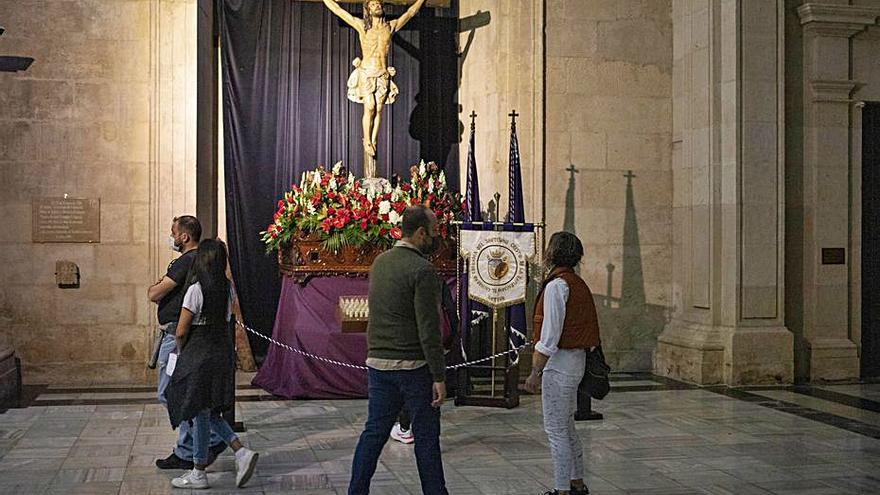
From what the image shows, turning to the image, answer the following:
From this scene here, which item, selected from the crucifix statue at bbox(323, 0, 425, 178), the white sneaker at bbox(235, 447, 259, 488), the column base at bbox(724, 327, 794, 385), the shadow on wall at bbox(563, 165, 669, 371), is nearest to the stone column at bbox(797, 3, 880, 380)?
the column base at bbox(724, 327, 794, 385)

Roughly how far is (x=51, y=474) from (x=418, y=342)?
2.89 metres

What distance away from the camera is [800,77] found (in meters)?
10.8

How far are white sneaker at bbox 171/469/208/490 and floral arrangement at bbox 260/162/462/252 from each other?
3.66m

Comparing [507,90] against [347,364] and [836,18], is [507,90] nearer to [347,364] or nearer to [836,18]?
[836,18]

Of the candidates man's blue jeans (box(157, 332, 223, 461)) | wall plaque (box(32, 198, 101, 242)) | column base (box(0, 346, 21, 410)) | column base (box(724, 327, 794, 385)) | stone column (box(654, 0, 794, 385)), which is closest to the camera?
man's blue jeans (box(157, 332, 223, 461))

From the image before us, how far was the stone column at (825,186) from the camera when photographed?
1082 centimetres

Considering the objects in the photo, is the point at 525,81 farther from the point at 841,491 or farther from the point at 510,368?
the point at 841,491

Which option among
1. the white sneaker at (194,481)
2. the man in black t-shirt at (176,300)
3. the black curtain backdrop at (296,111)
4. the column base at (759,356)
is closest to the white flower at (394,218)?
the black curtain backdrop at (296,111)

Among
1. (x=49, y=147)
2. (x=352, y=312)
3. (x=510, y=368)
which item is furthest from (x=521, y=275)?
(x=49, y=147)

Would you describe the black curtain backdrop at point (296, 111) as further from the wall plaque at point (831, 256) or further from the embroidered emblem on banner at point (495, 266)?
the wall plaque at point (831, 256)

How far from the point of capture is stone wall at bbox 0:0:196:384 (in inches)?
395

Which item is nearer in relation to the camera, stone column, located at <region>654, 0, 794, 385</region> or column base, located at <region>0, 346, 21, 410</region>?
column base, located at <region>0, 346, 21, 410</region>

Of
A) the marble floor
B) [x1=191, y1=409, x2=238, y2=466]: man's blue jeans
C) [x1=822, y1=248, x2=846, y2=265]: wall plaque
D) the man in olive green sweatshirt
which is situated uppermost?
[x1=822, y1=248, x2=846, y2=265]: wall plaque

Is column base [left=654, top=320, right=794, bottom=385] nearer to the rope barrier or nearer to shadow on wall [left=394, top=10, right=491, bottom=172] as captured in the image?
the rope barrier
